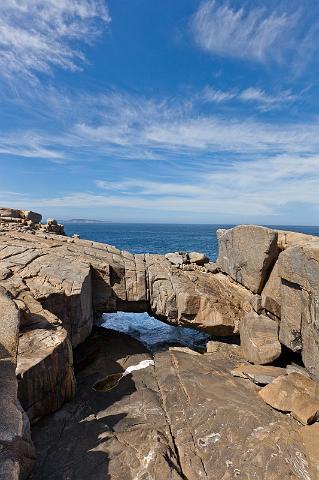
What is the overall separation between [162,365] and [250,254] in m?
8.53

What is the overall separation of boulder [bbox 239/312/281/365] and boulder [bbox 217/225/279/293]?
2.48 metres

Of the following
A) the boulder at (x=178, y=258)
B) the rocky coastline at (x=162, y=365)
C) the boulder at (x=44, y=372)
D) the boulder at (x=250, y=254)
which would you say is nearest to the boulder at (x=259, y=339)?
the rocky coastline at (x=162, y=365)

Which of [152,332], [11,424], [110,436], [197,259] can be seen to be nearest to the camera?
[11,424]

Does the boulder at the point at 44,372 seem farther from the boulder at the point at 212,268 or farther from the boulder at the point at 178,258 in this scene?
the boulder at the point at 212,268

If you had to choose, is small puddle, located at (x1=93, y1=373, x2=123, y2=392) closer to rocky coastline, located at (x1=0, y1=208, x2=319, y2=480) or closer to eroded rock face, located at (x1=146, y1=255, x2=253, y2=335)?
rocky coastline, located at (x1=0, y1=208, x2=319, y2=480)

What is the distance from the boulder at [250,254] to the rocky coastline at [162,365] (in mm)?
89

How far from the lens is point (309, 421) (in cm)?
1087

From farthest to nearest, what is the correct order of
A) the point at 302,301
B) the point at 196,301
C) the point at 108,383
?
1. the point at 196,301
2. the point at 302,301
3. the point at 108,383

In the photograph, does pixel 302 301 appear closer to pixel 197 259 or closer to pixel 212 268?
pixel 212 268

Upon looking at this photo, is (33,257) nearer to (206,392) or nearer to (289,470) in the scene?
(206,392)

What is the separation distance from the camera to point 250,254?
749 inches

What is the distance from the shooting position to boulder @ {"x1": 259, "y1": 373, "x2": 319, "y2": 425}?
11078mm

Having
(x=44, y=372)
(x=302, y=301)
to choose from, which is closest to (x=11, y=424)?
(x=44, y=372)

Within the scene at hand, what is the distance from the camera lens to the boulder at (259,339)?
1571 cm
